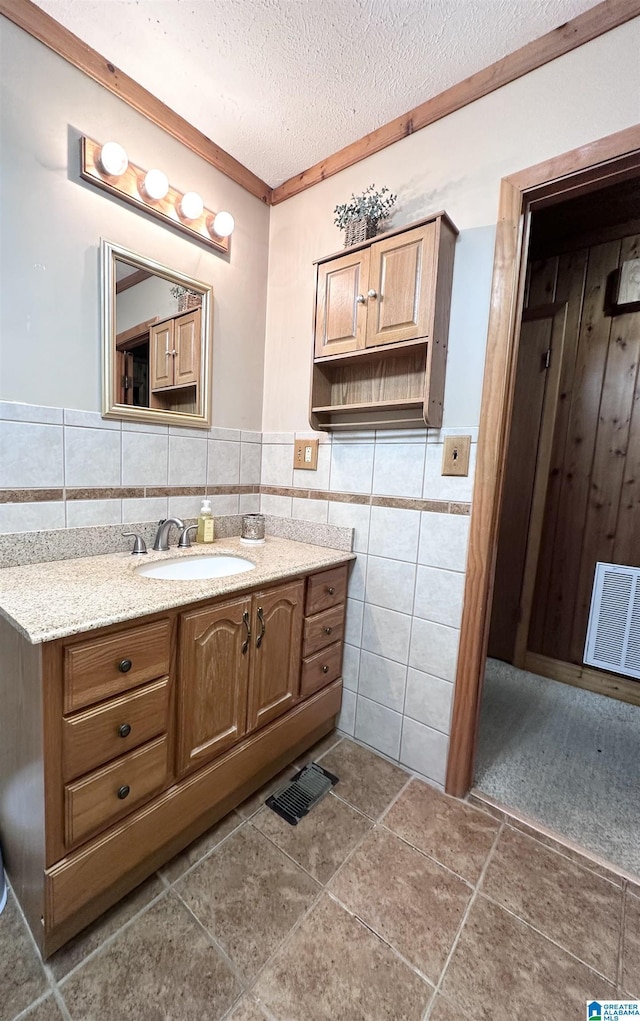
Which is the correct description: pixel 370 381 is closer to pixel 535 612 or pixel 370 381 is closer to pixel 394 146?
pixel 394 146

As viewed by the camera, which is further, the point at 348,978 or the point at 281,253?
the point at 281,253

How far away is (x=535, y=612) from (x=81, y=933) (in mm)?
2456

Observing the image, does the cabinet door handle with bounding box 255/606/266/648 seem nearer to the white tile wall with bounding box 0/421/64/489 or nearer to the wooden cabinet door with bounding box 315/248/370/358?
the white tile wall with bounding box 0/421/64/489

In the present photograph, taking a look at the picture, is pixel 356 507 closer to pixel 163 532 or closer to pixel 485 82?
pixel 163 532

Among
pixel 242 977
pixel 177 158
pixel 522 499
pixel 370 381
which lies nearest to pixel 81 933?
pixel 242 977

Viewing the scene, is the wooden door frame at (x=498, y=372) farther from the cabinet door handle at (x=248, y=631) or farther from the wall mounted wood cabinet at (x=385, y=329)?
the cabinet door handle at (x=248, y=631)

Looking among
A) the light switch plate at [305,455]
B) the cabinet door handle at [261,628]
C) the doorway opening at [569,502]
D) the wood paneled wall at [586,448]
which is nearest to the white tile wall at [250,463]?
the light switch plate at [305,455]

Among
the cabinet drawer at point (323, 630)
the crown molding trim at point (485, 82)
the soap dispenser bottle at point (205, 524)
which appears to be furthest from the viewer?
the soap dispenser bottle at point (205, 524)

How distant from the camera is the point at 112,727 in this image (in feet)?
3.04

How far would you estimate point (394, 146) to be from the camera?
1472mm

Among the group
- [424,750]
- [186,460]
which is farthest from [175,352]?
[424,750]

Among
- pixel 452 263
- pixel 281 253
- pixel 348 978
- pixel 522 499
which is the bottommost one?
pixel 348 978

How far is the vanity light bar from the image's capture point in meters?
1.23

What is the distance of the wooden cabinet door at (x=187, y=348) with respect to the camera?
154 cm
